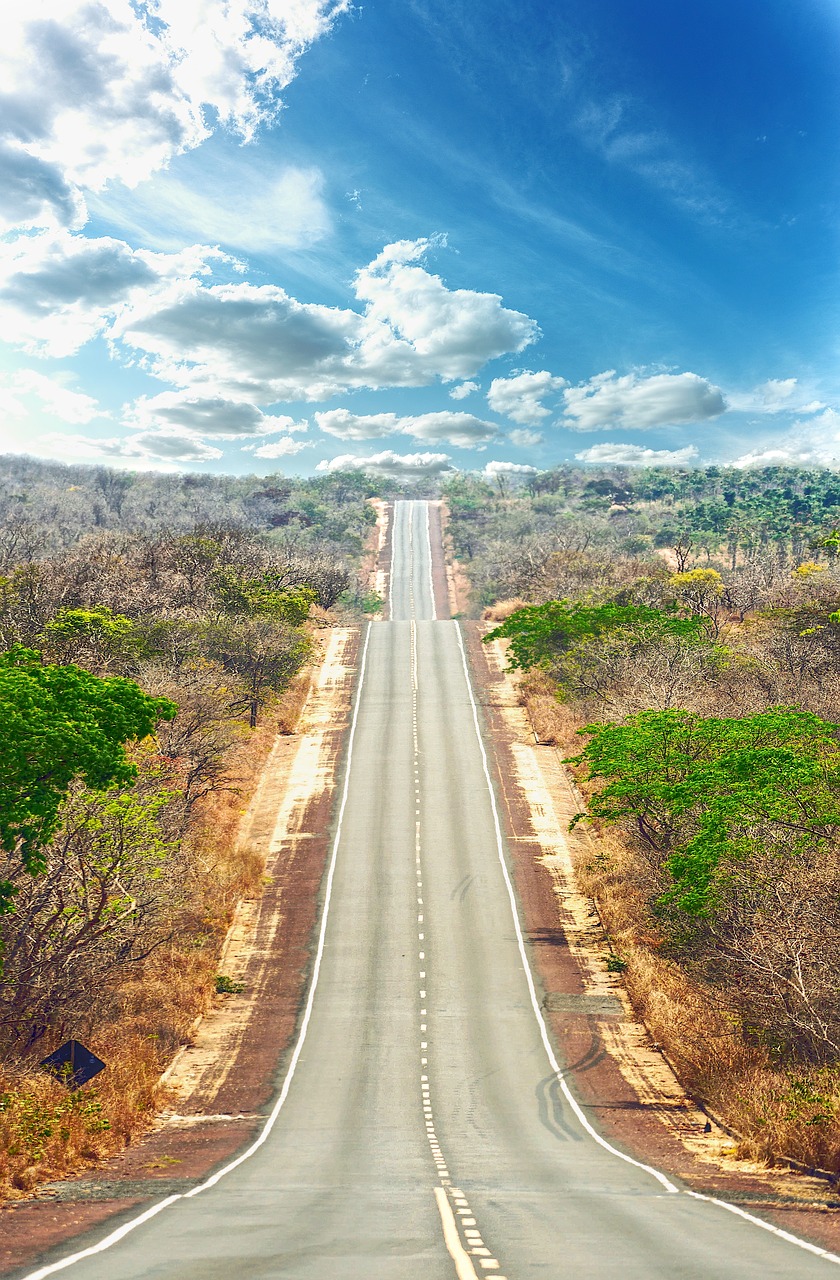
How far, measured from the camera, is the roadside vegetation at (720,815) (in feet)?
66.4

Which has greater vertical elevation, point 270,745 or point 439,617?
point 439,617

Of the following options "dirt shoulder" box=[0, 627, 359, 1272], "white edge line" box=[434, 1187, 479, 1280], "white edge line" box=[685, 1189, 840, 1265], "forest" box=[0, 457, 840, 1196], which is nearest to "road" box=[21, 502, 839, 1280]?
"white edge line" box=[434, 1187, 479, 1280]

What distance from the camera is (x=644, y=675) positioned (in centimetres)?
4688

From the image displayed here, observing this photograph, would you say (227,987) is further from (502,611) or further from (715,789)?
(502,611)

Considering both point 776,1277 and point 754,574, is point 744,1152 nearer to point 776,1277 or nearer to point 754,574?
point 776,1277

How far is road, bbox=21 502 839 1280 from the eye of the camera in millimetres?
10109

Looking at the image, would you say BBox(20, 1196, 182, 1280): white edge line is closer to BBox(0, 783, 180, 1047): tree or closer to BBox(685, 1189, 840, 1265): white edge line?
BBox(685, 1189, 840, 1265): white edge line

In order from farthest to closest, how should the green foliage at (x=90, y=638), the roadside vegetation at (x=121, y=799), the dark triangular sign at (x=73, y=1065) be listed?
the green foliage at (x=90, y=638) < the dark triangular sign at (x=73, y=1065) < the roadside vegetation at (x=121, y=799)

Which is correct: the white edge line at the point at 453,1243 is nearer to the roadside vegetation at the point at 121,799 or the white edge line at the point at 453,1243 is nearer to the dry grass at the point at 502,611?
the roadside vegetation at the point at 121,799

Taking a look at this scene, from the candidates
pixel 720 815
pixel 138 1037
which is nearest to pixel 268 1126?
pixel 138 1037

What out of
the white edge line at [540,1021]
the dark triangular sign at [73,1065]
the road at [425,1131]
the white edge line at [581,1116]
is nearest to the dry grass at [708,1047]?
the white edge line at [540,1021]

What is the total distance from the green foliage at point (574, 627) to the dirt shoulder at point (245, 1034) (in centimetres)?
1457

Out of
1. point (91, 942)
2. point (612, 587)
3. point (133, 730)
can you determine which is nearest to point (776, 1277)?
point (133, 730)

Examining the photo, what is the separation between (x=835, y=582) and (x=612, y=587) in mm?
17775
